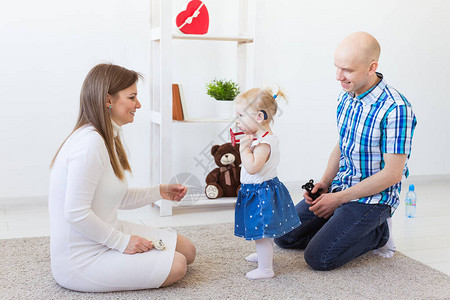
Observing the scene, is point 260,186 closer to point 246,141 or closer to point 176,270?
point 246,141

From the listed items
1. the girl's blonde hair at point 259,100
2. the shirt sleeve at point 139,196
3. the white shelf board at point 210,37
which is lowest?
the shirt sleeve at point 139,196

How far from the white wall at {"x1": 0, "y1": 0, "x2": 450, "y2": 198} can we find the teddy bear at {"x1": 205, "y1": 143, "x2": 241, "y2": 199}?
330mm

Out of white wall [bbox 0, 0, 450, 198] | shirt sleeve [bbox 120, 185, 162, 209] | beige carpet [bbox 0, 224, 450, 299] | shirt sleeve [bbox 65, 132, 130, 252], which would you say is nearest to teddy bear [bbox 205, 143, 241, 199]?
white wall [bbox 0, 0, 450, 198]

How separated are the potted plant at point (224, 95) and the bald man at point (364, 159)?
949 mm

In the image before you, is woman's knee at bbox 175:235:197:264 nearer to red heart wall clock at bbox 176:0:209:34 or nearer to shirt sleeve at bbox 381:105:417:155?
shirt sleeve at bbox 381:105:417:155

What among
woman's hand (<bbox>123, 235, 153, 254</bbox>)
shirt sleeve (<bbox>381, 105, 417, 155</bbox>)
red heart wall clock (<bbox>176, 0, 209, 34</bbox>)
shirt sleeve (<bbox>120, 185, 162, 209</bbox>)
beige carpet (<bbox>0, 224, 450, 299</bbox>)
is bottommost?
beige carpet (<bbox>0, 224, 450, 299</bbox>)

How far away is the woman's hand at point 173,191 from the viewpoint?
2.00 m

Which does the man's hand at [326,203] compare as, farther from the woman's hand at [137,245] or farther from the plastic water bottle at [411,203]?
the plastic water bottle at [411,203]

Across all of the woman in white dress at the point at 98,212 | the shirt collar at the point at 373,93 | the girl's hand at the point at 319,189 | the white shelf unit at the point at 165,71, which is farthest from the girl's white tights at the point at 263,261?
the white shelf unit at the point at 165,71

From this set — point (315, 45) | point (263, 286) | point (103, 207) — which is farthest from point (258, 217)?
point (315, 45)

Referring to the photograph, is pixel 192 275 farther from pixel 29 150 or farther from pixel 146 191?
pixel 29 150

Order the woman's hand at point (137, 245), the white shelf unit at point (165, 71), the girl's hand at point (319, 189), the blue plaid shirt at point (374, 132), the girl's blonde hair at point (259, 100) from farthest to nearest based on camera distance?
the white shelf unit at point (165, 71)
the girl's hand at point (319, 189)
the blue plaid shirt at point (374, 132)
the girl's blonde hair at point (259, 100)
the woman's hand at point (137, 245)

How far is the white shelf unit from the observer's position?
2.78 metres

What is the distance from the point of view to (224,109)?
9.96 ft
